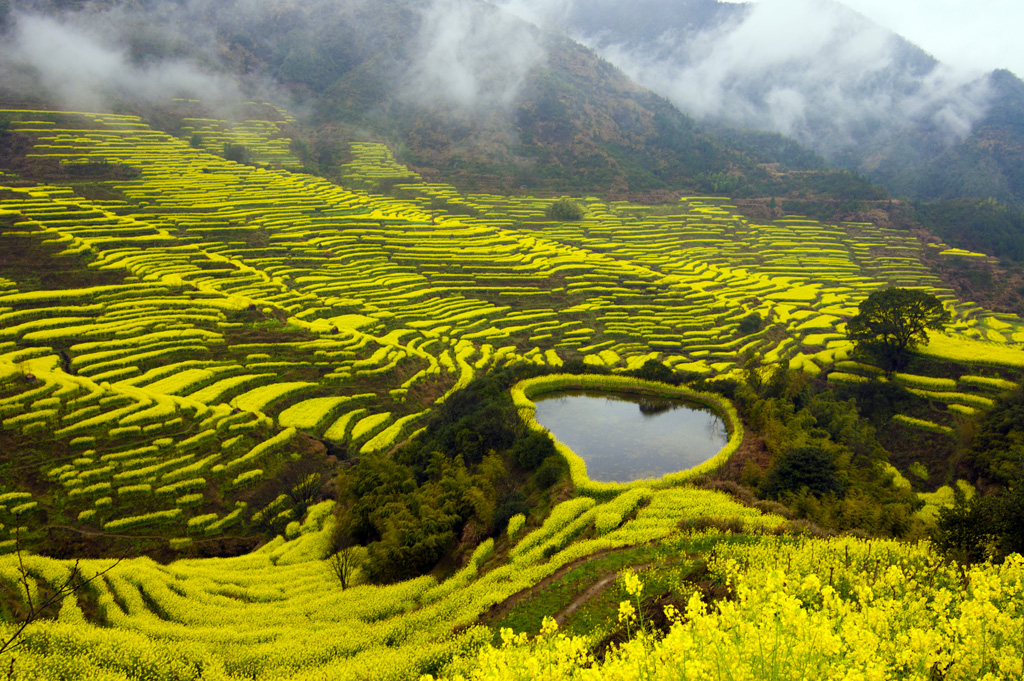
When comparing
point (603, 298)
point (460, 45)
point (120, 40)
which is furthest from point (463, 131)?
point (603, 298)

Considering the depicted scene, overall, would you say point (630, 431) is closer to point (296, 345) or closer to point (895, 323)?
point (296, 345)

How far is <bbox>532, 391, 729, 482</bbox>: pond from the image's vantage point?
21.4 metres

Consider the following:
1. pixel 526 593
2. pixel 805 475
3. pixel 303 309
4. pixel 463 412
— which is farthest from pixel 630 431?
pixel 303 309

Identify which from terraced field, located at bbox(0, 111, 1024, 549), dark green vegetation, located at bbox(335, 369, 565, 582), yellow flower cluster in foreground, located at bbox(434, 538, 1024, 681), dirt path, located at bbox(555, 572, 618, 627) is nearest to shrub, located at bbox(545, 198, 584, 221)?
terraced field, located at bbox(0, 111, 1024, 549)

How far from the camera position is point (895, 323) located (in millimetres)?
35156

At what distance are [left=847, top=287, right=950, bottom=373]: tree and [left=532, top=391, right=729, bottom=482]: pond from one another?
62.5 feet

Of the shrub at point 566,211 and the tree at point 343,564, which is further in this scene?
the shrub at point 566,211

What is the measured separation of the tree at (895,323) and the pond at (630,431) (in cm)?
1906

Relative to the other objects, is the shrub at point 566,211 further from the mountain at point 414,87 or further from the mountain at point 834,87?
the mountain at point 834,87

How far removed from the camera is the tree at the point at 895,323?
34.6 metres

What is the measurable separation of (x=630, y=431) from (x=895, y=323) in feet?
78.7

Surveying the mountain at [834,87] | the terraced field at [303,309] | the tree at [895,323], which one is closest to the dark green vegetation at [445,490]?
the terraced field at [303,309]

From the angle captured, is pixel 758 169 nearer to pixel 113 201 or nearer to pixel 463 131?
pixel 463 131

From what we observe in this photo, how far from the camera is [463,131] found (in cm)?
9819
